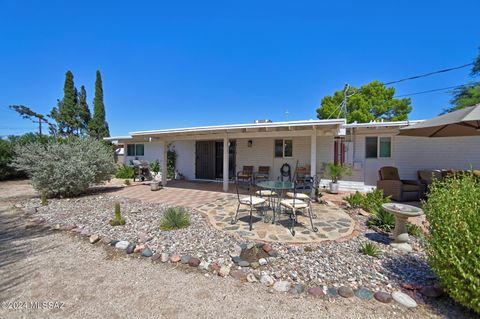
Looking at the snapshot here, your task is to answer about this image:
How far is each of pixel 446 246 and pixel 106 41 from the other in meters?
11.9

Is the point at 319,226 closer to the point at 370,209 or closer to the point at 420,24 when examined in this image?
the point at 370,209

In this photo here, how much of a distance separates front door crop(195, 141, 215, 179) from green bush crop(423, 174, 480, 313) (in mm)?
9594

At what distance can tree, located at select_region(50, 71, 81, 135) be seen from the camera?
22.8 m

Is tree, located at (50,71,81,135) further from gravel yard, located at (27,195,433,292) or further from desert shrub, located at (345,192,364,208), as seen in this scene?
desert shrub, located at (345,192,364,208)

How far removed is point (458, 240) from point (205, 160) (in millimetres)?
10193

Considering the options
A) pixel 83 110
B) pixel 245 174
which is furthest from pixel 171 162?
pixel 83 110

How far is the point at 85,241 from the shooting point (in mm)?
4039

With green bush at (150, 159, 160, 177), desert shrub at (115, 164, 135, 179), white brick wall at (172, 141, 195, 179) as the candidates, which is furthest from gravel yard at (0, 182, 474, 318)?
desert shrub at (115, 164, 135, 179)

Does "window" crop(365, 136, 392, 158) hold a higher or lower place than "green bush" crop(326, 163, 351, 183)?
higher

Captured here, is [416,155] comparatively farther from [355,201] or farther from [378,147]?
[355,201]

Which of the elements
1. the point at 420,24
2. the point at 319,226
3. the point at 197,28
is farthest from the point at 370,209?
the point at 420,24

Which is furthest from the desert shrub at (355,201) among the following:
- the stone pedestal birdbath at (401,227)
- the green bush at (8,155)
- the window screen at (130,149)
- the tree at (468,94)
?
the green bush at (8,155)

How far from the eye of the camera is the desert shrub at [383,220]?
14.4ft

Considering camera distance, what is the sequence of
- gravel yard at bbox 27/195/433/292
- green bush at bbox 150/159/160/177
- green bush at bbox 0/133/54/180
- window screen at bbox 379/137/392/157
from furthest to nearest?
1. green bush at bbox 150/159/160/177
2. green bush at bbox 0/133/54/180
3. window screen at bbox 379/137/392/157
4. gravel yard at bbox 27/195/433/292
